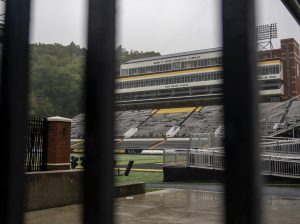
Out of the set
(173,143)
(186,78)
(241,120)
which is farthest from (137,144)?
(241,120)

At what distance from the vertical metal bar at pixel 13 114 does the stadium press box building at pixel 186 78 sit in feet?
205

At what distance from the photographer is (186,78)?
7006cm

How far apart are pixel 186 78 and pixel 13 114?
6993cm

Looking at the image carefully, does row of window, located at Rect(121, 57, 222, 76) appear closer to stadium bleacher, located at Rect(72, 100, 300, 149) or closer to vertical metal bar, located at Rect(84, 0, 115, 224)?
stadium bleacher, located at Rect(72, 100, 300, 149)

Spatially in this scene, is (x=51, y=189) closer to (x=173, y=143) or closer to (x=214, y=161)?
(x=214, y=161)

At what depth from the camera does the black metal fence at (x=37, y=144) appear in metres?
9.03

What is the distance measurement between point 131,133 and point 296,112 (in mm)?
26342

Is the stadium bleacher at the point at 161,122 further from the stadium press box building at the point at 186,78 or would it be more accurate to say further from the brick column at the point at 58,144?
the brick column at the point at 58,144

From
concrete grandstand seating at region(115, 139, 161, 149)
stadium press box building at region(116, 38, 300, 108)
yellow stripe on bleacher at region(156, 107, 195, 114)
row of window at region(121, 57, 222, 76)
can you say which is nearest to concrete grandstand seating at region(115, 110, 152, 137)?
yellow stripe on bleacher at region(156, 107, 195, 114)

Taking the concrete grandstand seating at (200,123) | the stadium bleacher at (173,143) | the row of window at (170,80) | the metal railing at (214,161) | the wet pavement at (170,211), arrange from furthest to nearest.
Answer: the row of window at (170,80) → the concrete grandstand seating at (200,123) → the stadium bleacher at (173,143) → the metal railing at (214,161) → the wet pavement at (170,211)

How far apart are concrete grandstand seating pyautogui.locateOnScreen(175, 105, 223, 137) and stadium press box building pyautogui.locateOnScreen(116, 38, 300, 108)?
4905 millimetres

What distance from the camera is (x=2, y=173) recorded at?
77cm

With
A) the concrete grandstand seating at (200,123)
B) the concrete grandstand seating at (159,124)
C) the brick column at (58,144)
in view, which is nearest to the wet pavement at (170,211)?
the brick column at (58,144)

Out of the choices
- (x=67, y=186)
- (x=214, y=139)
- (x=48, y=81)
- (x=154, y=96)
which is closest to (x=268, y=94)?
(x=154, y=96)
